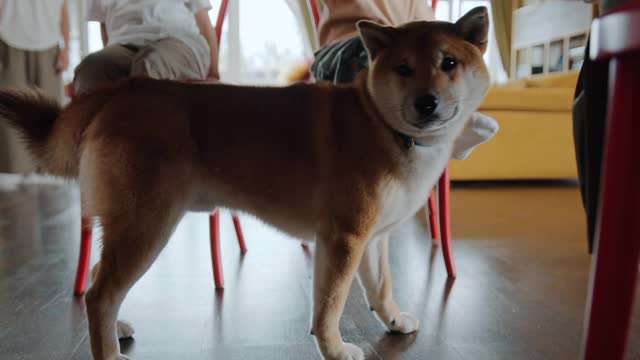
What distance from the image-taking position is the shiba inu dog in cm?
85

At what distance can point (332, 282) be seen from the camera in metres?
0.90

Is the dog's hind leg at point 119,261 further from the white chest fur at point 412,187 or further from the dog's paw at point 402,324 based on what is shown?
the dog's paw at point 402,324

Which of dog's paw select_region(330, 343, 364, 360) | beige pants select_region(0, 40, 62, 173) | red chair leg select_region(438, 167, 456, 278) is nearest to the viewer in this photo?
dog's paw select_region(330, 343, 364, 360)

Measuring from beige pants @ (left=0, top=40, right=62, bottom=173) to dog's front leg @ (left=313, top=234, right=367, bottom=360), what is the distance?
3153 millimetres

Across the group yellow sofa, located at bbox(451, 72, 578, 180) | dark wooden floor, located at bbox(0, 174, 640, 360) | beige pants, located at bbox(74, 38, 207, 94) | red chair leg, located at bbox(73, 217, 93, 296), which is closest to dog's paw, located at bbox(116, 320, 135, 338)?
dark wooden floor, located at bbox(0, 174, 640, 360)

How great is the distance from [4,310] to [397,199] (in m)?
1.01

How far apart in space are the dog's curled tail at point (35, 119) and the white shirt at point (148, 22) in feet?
1.54

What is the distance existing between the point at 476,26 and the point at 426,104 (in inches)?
7.7

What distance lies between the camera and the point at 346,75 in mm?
1286

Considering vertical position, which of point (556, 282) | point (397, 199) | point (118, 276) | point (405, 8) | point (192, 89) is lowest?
point (556, 282)

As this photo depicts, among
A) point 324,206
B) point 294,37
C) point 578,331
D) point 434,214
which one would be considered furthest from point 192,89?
point 294,37

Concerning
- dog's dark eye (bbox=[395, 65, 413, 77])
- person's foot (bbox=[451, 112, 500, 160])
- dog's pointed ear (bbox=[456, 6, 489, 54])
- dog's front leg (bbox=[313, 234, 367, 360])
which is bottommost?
dog's front leg (bbox=[313, 234, 367, 360])

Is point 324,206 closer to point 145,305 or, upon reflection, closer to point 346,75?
point 346,75

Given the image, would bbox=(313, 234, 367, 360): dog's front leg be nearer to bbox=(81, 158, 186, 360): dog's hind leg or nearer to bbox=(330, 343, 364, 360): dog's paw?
bbox=(330, 343, 364, 360): dog's paw
